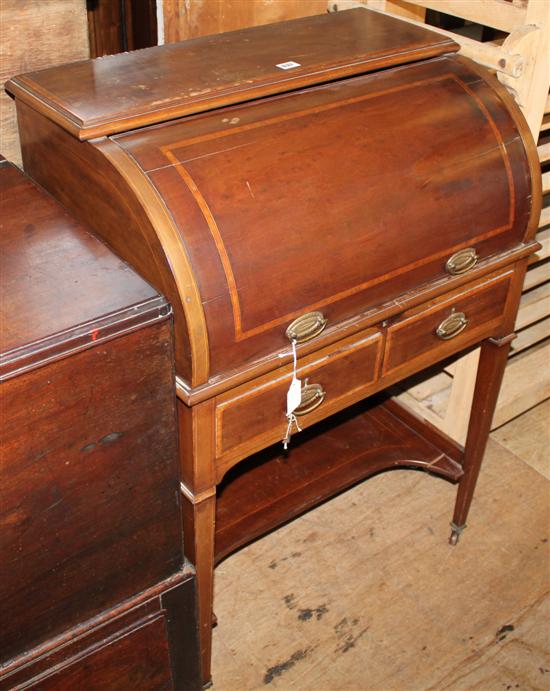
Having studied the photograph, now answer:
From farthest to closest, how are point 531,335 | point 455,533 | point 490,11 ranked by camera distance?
point 531,335 → point 455,533 → point 490,11

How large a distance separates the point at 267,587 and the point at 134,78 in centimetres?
140

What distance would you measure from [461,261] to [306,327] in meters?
0.43

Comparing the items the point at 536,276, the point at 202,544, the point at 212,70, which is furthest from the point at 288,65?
the point at 536,276

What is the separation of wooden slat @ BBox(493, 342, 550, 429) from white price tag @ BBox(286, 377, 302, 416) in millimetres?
1282

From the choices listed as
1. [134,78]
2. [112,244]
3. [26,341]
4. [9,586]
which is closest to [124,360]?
[26,341]

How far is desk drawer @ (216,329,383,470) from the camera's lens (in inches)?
64.3

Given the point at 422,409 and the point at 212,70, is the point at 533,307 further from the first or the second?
the point at 212,70

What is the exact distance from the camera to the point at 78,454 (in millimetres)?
1385

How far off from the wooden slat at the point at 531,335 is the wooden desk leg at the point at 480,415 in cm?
52

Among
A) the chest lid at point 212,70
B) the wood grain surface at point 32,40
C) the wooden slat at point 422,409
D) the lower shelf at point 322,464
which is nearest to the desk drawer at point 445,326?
the lower shelf at point 322,464

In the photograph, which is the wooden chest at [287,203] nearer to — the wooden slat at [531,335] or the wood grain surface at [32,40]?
the wood grain surface at [32,40]

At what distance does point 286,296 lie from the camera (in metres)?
1.56

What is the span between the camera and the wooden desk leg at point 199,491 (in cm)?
158

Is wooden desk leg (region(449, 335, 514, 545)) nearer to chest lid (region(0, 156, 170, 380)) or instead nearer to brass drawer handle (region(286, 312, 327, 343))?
brass drawer handle (region(286, 312, 327, 343))
